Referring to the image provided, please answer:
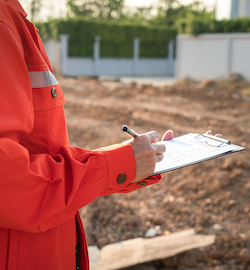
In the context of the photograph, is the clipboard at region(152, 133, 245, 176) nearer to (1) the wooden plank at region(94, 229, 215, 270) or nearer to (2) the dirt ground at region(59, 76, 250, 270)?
(1) the wooden plank at region(94, 229, 215, 270)

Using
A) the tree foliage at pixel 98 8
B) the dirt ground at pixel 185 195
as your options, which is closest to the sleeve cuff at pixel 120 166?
the dirt ground at pixel 185 195

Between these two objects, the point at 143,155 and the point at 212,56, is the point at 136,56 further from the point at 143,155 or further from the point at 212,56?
the point at 143,155

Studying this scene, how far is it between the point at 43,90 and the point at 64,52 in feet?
66.2

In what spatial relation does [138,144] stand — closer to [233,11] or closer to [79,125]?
[79,125]

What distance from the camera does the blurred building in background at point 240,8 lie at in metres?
18.1

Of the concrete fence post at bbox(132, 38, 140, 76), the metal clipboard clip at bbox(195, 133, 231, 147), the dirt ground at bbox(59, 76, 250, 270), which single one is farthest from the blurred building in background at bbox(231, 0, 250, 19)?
the metal clipboard clip at bbox(195, 133, 231, 147)

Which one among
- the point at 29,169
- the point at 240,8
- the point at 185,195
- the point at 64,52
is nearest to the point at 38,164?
the point at 29,169

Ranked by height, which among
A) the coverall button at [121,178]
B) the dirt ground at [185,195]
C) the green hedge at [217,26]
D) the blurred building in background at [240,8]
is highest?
the blurred building in background at [240,8]

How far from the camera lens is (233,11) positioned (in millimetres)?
19172

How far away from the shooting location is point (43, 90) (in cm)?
116

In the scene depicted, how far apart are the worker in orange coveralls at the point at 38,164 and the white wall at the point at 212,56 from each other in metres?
12.2

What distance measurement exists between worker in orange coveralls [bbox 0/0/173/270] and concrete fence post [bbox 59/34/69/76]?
65.2ft

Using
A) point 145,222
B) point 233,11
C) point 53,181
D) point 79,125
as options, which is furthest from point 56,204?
point 233,11

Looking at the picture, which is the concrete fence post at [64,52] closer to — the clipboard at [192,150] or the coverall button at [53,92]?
the clipboard at [192,150]
